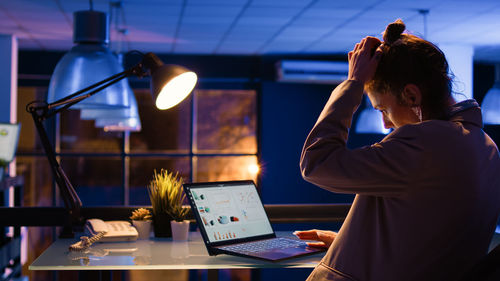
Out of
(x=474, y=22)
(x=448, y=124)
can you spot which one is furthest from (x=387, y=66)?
(x=474, y=22)

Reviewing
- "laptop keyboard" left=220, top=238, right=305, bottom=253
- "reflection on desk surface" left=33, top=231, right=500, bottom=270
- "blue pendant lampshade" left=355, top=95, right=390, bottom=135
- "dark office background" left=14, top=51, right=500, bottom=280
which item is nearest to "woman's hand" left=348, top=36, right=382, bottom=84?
"reflection on desk surface" left=33, top=231, right=500, bottom=270

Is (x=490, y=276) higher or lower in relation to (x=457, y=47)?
lower

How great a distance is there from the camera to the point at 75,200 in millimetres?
2182

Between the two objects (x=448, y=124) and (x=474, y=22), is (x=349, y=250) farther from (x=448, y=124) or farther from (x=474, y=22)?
(x=474, y=22)

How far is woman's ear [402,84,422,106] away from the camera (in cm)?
124

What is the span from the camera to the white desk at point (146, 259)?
178cm

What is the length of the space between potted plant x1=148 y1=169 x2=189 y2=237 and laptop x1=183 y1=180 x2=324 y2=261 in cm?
22

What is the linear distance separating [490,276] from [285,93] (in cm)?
665

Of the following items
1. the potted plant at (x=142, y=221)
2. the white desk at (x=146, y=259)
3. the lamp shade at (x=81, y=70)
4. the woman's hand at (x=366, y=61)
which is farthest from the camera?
the lamp shade at (x=81, y=70)

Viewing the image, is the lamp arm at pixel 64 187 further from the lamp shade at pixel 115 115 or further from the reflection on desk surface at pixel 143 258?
the lamp shade at pixel 115 115

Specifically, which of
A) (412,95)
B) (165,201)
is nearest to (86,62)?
(165,201)

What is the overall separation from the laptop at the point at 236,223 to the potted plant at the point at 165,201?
22 centimetres

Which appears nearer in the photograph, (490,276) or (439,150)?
(490,276)

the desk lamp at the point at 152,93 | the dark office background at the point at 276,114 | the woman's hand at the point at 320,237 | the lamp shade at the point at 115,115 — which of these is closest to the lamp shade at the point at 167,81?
the desk lamp at the point at 152,93
